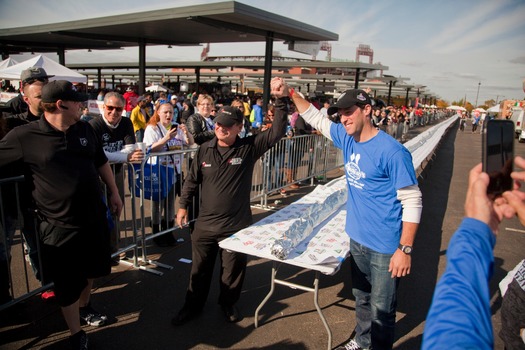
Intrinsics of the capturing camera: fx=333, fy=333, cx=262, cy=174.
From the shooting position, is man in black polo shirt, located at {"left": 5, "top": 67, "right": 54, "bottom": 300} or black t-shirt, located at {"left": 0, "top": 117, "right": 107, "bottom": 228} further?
man in black polo shirt, located at {"left": 5, "top": 67, "right": 54, "bottom": 300}

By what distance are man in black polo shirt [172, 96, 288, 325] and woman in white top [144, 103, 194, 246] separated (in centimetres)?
153

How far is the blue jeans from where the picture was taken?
8.53 ft

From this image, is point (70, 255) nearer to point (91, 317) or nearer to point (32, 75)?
point (91, 317)

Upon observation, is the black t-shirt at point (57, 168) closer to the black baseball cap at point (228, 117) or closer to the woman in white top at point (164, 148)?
the black baseball cap at point (228, 117)

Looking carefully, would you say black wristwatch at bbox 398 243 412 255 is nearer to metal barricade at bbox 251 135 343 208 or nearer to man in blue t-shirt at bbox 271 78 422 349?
man in blue t-shirt at bbox 271 78 422 349

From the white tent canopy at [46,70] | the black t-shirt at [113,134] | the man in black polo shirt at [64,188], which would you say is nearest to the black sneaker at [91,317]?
the man in black polo shirt at [64,188]

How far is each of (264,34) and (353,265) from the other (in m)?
11.5

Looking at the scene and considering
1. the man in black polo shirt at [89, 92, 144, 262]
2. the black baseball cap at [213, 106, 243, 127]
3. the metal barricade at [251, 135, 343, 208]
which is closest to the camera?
the black baseball cap at [213, 106, 243, 127]

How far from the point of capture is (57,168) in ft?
8.34

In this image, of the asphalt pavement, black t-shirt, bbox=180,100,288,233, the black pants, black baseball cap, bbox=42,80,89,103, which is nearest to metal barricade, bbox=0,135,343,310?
the asphalt pavement

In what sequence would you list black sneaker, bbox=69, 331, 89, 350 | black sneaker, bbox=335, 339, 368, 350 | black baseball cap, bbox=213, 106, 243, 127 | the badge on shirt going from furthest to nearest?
1. the badge on shirt
2. black baseball cap, bbox=213, 106, 243, 127
3. black sneaker, bbox=335, 339, 368, 350
4. black sneaker, bbox=69, 331, 89, 350

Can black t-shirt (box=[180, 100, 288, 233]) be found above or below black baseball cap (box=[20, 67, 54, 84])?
below

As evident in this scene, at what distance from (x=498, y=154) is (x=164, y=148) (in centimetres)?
457

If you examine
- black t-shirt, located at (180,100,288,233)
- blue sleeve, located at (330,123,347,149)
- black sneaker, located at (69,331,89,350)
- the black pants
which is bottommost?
black sneaker, located at (69,331,89,350)
